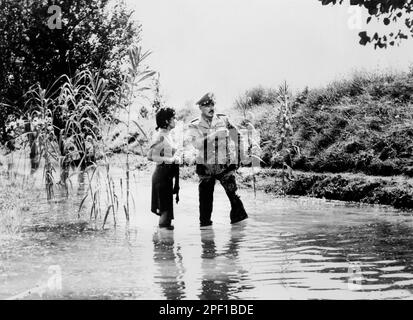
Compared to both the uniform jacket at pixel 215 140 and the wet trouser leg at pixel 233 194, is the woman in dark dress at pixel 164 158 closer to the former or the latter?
the uniform jacket at pixel 215 140

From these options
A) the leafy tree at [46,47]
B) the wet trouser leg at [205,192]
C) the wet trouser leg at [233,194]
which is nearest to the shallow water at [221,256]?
the wet trouser leg at [233,194]

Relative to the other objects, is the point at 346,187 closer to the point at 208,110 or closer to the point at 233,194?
the point at 233,194

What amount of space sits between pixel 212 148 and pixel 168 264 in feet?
8.88

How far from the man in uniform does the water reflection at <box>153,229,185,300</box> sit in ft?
3.14

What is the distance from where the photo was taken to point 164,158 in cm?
885

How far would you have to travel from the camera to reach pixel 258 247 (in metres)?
7.84

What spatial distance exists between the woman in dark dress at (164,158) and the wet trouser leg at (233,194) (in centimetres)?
77

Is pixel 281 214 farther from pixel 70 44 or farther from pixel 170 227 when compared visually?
pixel 70 44

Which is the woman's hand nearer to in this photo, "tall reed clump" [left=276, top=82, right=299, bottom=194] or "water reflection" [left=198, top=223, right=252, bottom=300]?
"water reflection" [left=198, top=223, right=252, bottom=300]

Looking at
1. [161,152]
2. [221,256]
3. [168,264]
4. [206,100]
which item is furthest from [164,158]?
[168,264]

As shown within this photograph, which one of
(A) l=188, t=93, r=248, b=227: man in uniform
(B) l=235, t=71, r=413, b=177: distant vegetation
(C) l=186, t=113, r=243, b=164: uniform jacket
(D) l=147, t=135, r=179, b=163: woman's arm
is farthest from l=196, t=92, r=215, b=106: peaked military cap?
(B) l=235, t=71, r=413, b=177: distant vegetation

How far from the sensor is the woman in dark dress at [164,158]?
8828 millimetres

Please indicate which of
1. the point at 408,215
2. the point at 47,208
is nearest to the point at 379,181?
the point at 408,215
